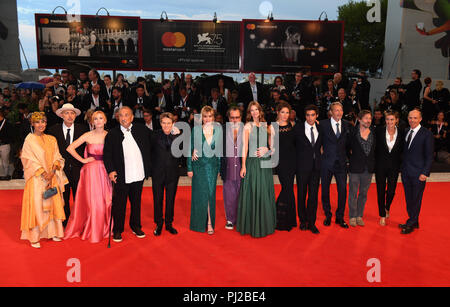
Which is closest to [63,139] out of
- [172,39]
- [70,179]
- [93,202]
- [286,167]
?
[70,179]

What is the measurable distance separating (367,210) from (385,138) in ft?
5.07

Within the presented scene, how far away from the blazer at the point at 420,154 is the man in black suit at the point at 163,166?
3.46 metres

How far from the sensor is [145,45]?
1268 centimetres

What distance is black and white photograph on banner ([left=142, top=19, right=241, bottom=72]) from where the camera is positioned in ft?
41.3

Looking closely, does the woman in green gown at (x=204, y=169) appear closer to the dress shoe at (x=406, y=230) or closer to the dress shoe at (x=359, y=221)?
the dress shoe at (x=359, y=221)

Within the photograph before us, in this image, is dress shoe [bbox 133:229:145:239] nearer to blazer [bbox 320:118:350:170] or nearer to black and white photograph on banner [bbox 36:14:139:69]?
blazer [bbox 320:118:350:170]

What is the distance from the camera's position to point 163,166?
18.0 ft

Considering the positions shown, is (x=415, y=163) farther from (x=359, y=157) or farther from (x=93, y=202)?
(x=93, y=202)

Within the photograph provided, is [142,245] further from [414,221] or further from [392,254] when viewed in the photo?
[414,221]

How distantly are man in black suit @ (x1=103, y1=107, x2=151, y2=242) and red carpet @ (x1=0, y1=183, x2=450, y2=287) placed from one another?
0.50 meters

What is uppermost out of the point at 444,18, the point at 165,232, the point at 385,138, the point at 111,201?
the point at 444,18

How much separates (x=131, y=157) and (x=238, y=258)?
1.96 meters

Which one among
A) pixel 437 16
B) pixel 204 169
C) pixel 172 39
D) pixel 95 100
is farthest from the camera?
pixel 437 16

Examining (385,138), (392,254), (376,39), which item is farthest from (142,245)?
(376,39)
